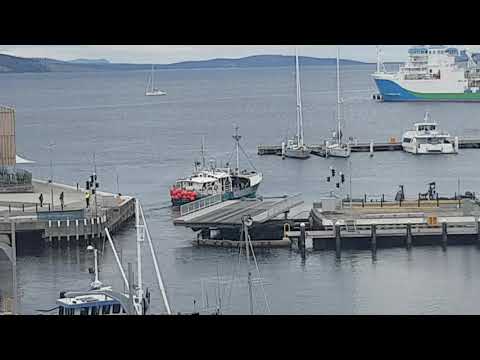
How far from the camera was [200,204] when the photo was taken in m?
10.7

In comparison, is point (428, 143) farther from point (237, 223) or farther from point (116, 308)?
point (116, 308)

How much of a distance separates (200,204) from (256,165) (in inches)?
117

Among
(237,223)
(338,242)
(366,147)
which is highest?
(366,147)

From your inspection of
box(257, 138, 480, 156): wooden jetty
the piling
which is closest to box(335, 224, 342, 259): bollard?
the piling

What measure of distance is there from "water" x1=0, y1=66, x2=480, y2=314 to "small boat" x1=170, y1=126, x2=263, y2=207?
0.64 ft

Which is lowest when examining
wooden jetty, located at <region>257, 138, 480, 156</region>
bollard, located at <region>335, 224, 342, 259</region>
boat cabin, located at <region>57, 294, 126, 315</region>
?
boat cabin, located at <region>57, 294, 126, 315</region>

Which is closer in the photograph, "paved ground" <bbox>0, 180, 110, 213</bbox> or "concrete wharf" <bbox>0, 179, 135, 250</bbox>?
"concrete wharf" <bbox>0, 179, 135, 250</bbox>

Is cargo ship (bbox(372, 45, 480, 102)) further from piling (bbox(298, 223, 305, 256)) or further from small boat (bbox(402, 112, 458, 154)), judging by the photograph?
piling (bbox(298, 223, 305, 256))

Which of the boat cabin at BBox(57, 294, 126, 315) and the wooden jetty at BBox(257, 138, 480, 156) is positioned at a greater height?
the wooden jetty at BBox(257, 138, 480, 156)

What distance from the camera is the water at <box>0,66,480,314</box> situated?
23.9 feet

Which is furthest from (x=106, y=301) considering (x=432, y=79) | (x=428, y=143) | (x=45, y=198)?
(x=432, y=79)

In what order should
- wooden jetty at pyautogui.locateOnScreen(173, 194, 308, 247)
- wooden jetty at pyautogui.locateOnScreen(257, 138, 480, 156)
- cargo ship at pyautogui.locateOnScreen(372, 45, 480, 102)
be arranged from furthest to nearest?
cargo ship at pyautogui.locateOnScreen(372, 45, 480, 102)
wooden jetty at pyautogui.locateOnScreen(257, 138, 480, 156)
wooden jetty at pyautogui.locateOnScreen(173, 194, 308, 247)
